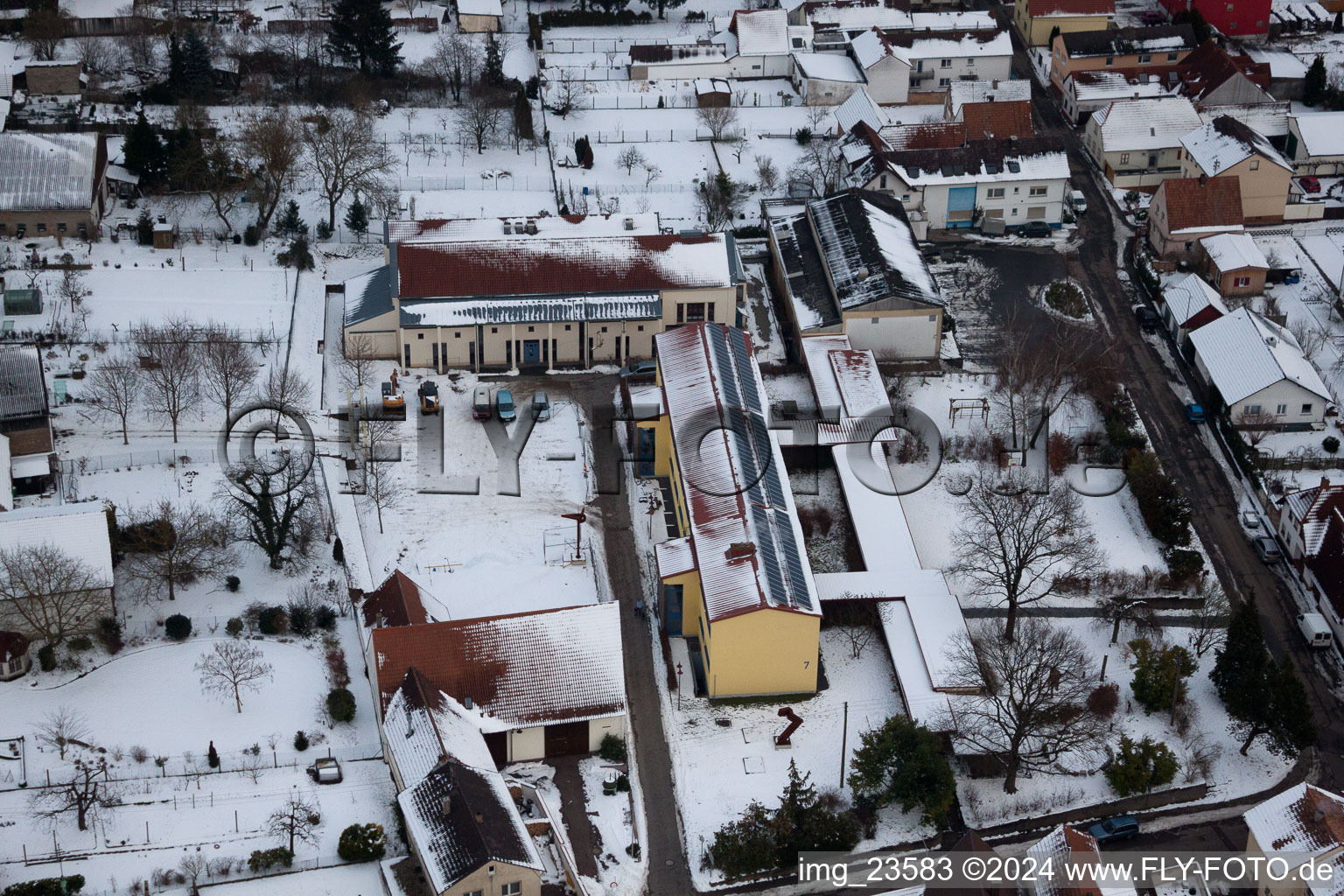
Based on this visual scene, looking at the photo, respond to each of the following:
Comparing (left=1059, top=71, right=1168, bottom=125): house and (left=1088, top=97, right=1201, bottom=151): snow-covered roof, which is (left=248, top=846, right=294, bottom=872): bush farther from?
(left=1059, top=71, right=1168, bottom=125): house

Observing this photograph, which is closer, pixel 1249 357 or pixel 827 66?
pixel 1249 357

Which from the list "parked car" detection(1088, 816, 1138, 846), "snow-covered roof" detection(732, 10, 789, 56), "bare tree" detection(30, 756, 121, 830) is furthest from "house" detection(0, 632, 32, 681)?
"snow-covered roof" detection(732, 10, 789, 56)

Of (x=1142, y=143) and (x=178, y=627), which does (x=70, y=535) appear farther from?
(x=1142, y=143)

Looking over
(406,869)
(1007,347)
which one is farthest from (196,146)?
(406,869)

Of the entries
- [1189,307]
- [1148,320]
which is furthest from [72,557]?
[1189,307]

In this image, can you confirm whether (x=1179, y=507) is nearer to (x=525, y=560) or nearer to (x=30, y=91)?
(x=525, y=560)
